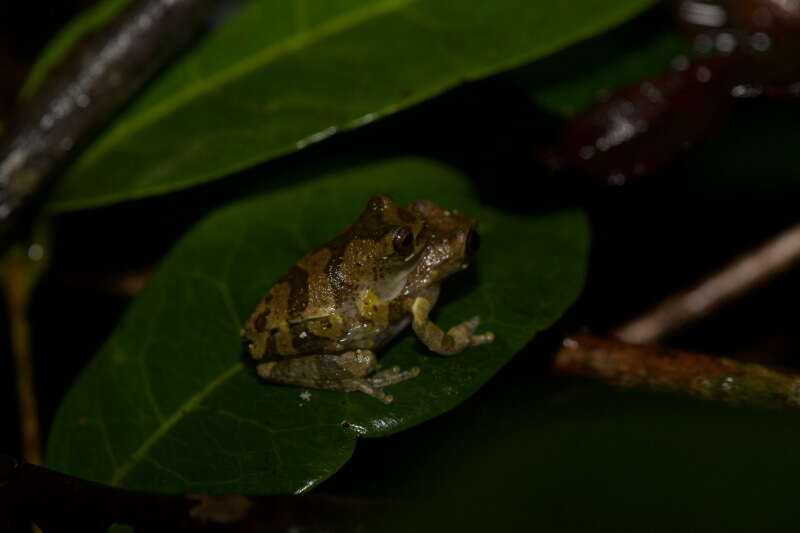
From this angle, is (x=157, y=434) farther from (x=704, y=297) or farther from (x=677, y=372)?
(x=704, y=297)

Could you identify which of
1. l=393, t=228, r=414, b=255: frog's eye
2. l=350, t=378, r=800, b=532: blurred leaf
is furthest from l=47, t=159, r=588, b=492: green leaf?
l=350, t=378, r=800, b=532: blurred leaf

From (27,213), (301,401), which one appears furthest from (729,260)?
(27,213)

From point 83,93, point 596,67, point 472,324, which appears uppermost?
point 83,93

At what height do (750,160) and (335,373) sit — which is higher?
(335,373)

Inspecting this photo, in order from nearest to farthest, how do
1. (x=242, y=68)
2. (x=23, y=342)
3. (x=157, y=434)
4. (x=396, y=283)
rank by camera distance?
(x=157, y=434) → (x=396, y=283) → (x=242, y=68) → (x=23, y=342)

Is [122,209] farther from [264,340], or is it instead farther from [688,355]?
[688,355]

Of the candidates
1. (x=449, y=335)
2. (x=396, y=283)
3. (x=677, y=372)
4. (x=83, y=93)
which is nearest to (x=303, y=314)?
(x=396, y=283)
